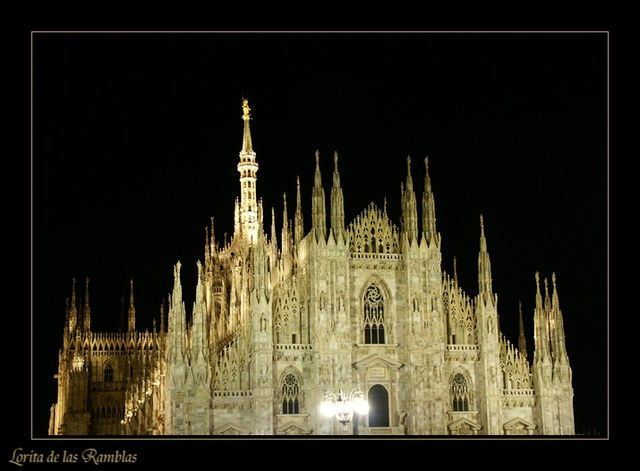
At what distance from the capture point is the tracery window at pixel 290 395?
170 feet

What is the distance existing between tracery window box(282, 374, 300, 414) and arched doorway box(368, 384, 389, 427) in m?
3.55

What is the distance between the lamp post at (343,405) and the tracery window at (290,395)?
5.70ft

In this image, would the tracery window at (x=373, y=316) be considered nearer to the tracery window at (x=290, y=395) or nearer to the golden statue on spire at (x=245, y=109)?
the tracery window at (x=290, y=395)

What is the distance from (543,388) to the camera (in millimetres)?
53562

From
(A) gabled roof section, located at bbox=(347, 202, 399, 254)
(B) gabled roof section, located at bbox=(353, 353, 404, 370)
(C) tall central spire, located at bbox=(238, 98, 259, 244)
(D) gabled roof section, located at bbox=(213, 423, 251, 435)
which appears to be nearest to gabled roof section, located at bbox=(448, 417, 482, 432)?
(B) gabled roof section, located at bbox=(353, 353, 404, 370)

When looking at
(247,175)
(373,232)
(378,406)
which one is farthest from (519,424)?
(247,175)

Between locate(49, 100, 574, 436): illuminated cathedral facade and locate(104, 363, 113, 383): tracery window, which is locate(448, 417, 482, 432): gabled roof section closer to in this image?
locate(49, 100, 574, 436): illuminated cathedral facade

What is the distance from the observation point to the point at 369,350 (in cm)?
5328

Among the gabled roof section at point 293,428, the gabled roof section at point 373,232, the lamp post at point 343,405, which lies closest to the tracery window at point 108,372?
the gabled roof section at point 293,428

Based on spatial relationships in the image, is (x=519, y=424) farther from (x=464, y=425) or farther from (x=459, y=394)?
(x=459, y=394)

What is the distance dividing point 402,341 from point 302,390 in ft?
17.8

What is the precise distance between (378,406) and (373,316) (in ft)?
13.9

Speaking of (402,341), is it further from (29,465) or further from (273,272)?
(29,465)

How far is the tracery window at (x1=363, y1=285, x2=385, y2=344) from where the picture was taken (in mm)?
53719
